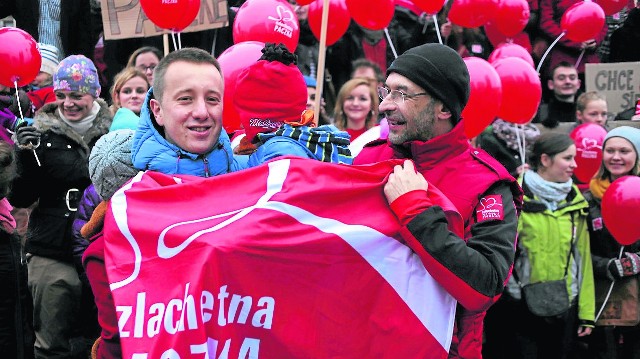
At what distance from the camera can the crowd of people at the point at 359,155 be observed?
133 inches

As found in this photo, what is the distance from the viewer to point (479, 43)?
9.38 m

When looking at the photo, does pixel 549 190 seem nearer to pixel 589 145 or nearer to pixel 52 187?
pixel 589 145

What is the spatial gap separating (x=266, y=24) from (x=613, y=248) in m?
3.50

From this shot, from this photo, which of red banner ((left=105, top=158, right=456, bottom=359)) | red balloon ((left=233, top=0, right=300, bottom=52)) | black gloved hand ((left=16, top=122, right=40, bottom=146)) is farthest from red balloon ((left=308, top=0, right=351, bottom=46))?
red banner ((left=105, top=158, right=456, bottom=359))

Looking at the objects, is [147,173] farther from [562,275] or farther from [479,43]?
[479,43]

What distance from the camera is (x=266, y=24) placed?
20.6 ft

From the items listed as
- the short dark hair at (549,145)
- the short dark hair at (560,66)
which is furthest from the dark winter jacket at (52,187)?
the short dark hair at (560,66)

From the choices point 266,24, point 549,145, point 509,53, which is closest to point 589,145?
point 549,145

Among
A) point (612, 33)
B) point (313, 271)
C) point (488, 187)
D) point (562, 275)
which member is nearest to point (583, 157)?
point (562, 275)

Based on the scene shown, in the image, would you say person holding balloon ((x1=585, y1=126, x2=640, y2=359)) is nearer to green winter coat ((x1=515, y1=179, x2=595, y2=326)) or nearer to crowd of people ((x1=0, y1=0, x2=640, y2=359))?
crowd of people ((x1=0, y1=0, x2=640, y2=359))

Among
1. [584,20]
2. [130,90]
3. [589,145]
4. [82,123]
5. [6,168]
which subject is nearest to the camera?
[6,168]

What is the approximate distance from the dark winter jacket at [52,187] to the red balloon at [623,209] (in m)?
3.93

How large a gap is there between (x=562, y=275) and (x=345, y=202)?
4438 mm

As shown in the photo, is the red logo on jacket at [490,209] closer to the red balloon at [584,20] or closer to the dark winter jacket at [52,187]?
the dark winter jacket at [52,187]
